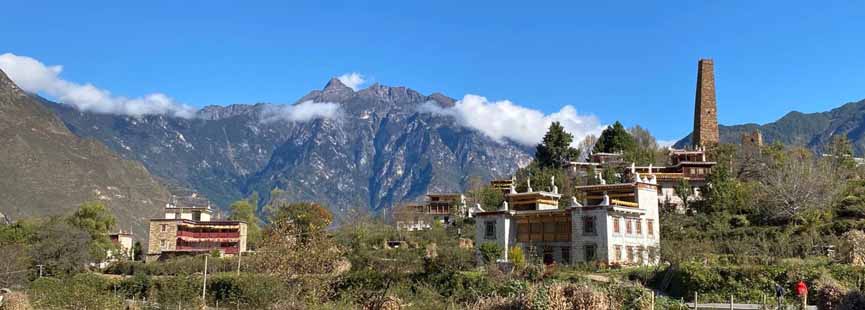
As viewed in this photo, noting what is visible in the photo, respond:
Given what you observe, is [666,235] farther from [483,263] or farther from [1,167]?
[1,167]

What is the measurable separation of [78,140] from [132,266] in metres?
80.3

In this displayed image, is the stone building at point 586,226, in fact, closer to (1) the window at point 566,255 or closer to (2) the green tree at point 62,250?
(1) the window at point 566,255

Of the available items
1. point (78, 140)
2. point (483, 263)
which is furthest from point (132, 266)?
point (78, 140)

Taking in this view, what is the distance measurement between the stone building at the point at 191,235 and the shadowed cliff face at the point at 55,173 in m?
28.7

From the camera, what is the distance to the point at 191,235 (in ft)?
246

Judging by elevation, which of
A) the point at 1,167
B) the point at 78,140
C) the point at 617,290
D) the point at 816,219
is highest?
the point at 78,140

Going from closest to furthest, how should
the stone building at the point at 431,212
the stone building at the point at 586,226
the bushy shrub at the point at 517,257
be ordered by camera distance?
the bushy shrub at the point at 517,257 < the stone building at the point at 586,226 < the stone building at the point at 431,212

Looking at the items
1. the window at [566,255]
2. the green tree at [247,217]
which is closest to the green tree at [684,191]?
the window at [566,255]

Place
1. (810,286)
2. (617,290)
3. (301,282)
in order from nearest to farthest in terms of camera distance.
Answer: (617,290), (301,282), (810,286)

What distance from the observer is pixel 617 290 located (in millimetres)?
21312

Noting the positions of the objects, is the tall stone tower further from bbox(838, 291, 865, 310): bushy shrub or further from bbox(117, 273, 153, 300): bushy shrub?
bbox(838, 291, 865, 310): bushy shrub

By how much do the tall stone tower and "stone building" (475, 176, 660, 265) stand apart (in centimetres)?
3716

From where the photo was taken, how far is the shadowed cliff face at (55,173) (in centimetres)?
10119

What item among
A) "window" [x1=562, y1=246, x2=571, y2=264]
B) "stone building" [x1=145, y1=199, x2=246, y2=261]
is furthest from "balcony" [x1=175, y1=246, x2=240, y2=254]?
"window" [x1=562, y1=246, x2=571, y2=264]
